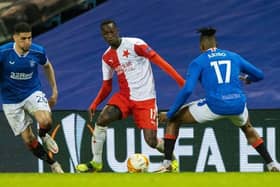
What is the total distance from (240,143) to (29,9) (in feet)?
16.0

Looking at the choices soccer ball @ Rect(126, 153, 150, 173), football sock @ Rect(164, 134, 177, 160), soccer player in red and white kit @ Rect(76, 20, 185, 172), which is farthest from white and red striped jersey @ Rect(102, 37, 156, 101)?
football sock @ Rect(164, 134, 177, 160)

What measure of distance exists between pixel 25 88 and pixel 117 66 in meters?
0.97

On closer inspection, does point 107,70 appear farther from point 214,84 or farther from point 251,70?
point 251,70

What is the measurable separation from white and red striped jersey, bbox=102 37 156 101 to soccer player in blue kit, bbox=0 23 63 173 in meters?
0.66

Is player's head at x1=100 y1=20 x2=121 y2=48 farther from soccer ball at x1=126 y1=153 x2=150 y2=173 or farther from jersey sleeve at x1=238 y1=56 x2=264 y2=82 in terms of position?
jersey sleeve at x1=238 y1=56 x2=264 y2=82

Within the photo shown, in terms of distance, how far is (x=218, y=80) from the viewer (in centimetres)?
888

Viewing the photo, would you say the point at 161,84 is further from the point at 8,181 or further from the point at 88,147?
the point at 8,181

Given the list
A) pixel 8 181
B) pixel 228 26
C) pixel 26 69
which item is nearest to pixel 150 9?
pixel 228 26

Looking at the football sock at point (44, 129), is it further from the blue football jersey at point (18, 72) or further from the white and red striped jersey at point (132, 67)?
the white and red striped jersey at point (132, 67)

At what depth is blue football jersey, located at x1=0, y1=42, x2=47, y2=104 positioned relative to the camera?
963 cm

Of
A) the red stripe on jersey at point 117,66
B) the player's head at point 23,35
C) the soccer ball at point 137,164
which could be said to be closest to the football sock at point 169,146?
the soccer ball at point 137,164

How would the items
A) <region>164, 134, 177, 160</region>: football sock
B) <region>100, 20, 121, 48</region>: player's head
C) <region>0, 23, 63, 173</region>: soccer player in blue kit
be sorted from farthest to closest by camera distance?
<region>100, 20, 121, 48</region>: player's head → <region>0, 23, 63, 173</region>: soccer player in blue kit → <region>164, 134, 177, 160</region>: football sock

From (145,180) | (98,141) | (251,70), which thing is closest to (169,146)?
(251,70)

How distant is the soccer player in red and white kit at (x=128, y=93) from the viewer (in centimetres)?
1001
